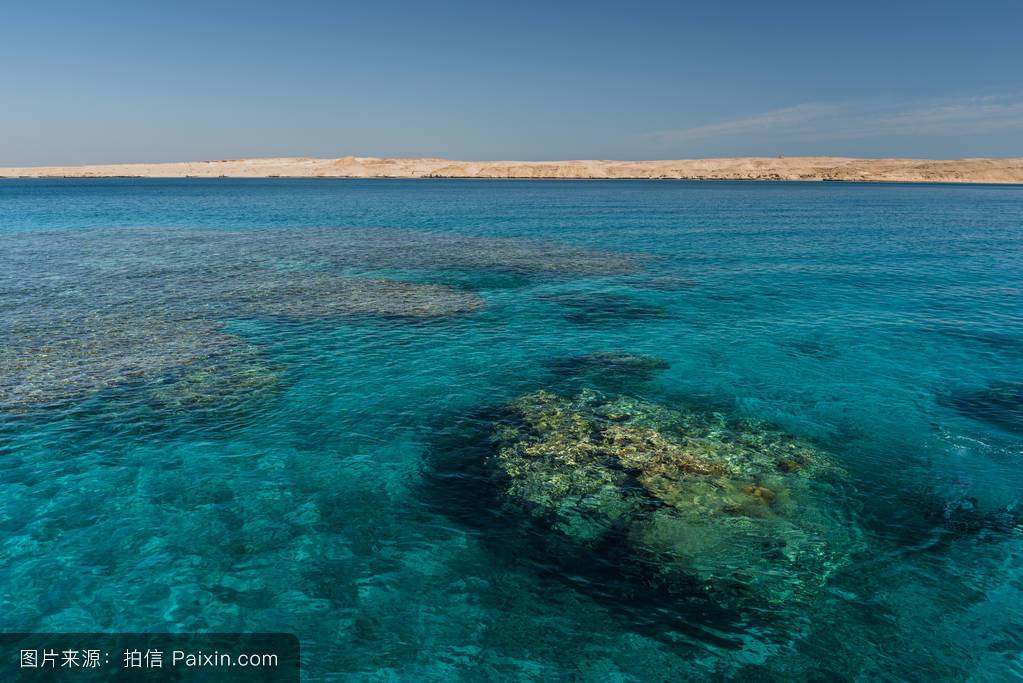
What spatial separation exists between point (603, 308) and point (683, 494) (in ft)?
73.3

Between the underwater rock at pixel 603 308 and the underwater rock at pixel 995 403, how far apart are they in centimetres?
1605

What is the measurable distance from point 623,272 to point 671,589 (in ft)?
129

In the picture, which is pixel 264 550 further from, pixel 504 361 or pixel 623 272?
pixel 623 272

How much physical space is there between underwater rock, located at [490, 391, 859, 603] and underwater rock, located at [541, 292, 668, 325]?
44.7ft

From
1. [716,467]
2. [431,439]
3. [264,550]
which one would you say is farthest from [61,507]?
[716,467]

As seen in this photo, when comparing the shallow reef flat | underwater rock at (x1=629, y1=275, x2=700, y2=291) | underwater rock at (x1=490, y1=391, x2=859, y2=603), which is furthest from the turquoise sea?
underwater rock at (x1=629, y1=275, x2=700, y2=291)

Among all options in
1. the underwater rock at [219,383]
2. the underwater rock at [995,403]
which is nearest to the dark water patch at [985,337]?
the underwater rock at [995,403]

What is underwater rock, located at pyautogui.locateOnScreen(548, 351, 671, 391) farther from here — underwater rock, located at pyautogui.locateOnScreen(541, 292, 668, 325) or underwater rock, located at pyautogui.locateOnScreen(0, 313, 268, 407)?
underwater rock, located at pyautogui.locateOnScreen(0, 313, 268, 407)

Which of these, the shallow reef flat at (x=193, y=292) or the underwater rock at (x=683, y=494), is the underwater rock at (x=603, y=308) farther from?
the underwater rock at (x=683, y=494)

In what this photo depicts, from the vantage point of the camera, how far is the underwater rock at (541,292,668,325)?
3538 centimetres

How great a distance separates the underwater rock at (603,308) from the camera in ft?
116

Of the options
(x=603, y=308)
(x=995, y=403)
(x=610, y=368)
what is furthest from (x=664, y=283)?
(x=995, y=403)

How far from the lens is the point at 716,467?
18.1 meters

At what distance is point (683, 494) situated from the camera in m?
16.6
